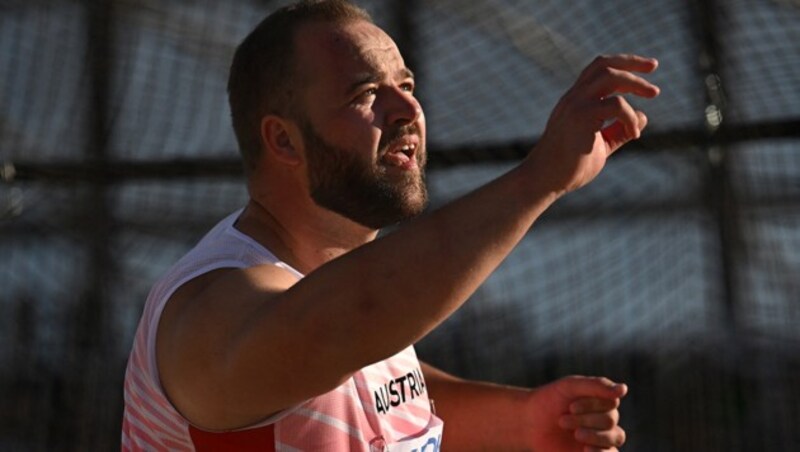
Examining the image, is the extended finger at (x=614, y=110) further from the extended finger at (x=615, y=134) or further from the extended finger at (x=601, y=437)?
the extended finger at (x=601, y=437)

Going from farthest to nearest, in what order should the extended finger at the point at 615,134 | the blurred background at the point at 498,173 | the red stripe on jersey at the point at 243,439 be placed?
the blurred background at the point at 498,173
the red stripe on jersey at the point at 243,439
the extended finger at the point at 615,134

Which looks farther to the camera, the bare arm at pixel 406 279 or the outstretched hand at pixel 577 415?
the outstretched hand at pixel 577 415

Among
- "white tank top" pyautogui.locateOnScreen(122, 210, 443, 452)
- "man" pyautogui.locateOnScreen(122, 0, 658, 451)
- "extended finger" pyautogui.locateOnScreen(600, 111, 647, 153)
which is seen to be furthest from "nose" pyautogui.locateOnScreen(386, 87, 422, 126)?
"extended finger" pyautogui.locateOnScreen(600, 111, 647, 153)

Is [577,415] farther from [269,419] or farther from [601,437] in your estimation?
[269,419]

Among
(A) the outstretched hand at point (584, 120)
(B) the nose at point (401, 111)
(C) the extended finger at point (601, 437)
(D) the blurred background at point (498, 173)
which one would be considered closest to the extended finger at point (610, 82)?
(A) the outstretched hand at point (584, 120)

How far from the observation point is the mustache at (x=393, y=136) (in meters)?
2.16

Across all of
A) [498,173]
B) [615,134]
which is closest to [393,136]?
[615,134]

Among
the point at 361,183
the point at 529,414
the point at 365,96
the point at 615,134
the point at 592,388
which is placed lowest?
the point at 529,414

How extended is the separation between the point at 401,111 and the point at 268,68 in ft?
0.82

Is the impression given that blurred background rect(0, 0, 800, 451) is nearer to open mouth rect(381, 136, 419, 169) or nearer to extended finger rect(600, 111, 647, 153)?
open mouth rect(381, 136, 419, 169)

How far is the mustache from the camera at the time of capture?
2.16 m

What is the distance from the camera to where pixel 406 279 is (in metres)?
1.72

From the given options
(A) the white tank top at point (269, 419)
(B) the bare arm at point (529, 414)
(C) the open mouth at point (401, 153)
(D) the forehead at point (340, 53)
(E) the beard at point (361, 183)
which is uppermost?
(D) the forehead at point (340, 53)

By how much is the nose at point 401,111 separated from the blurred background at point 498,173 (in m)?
1.43
